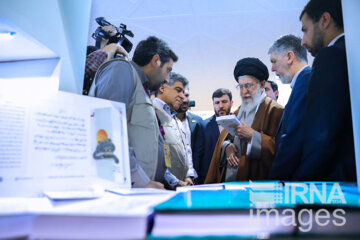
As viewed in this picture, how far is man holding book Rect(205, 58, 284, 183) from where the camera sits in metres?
1.28

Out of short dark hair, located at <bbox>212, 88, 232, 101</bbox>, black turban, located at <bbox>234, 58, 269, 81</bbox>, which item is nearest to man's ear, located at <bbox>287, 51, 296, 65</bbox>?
black turban, located at <bbox>234, 58, 269, 81</bbox>

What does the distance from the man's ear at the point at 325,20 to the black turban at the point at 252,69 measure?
0.95ft

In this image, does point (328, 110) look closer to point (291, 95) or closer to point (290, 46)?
point (291, 95)

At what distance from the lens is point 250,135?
1.32 m

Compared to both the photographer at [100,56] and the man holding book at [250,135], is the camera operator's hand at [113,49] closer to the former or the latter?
the photographer at [100,56]

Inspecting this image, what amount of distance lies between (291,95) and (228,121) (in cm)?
30

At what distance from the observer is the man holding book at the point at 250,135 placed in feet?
4.18

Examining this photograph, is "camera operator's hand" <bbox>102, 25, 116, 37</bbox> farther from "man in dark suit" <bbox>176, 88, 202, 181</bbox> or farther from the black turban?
the black turban

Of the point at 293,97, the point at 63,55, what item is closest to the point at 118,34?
the point at 63,55

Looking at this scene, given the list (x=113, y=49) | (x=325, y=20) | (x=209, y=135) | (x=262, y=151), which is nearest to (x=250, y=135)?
(x=262, y=151)

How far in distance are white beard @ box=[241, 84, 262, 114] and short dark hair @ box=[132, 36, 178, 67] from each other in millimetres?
408

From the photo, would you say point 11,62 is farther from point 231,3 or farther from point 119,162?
point 231,3

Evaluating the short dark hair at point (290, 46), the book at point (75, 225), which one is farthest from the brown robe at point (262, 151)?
the book at point (75, 225)

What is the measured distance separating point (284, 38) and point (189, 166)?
0.75m
